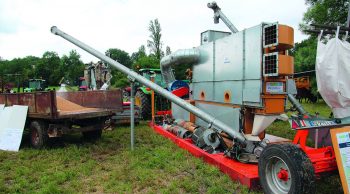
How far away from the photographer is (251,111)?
5672 mm

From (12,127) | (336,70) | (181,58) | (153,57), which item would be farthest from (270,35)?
(153,57)

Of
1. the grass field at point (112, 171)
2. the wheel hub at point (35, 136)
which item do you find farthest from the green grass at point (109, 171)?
the wheel hub at point (35, 136)

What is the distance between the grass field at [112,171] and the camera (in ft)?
14.1

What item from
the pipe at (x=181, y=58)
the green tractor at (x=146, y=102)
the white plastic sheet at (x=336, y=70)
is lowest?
the green tractor at (x=146, y=102)

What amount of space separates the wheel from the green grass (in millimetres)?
207

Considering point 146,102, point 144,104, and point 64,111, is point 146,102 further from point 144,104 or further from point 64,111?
point 64,111

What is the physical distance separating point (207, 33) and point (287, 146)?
14.2 ft

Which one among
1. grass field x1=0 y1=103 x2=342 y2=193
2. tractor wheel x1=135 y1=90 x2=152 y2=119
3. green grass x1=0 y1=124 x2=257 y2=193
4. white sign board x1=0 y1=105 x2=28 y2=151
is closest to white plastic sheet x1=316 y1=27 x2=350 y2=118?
grass field x1=0 y1=103 x2=342 y2=193

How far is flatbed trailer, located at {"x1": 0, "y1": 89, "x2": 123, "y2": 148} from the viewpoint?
20.6 ft

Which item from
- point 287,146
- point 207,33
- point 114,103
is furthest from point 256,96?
point 114,103

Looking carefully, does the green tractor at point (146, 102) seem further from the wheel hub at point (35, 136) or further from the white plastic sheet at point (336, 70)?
the white plastic sheet at point (336, 70)

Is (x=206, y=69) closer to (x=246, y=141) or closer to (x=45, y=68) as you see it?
(x=246, y=141)

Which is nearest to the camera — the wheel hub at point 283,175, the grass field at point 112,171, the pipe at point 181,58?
the wheel hub at point 283,175

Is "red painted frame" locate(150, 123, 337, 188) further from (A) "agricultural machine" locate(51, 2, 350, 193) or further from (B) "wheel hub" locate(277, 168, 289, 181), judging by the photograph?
(B) "wheel hub" locate(277, 168, 289, 181)
